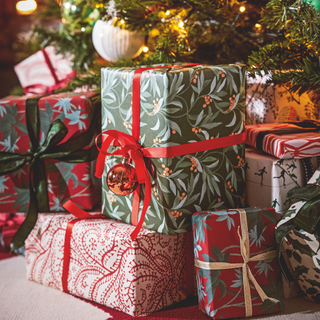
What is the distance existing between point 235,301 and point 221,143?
0.31 m

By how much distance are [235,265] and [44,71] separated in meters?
0.87

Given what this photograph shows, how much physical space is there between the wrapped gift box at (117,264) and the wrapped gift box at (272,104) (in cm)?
40

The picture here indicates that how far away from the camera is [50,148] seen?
863 millimetres

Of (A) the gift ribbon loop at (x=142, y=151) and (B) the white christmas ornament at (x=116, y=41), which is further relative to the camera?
(B) the white christmas ornament at (x=116, y=41)

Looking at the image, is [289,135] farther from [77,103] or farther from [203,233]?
[77,103]

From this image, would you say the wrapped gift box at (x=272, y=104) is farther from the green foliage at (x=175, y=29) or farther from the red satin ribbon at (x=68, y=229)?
the red satin ribbon at (x=68, y=229)

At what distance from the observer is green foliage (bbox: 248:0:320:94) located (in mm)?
742

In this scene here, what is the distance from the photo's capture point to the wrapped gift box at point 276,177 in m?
0.79

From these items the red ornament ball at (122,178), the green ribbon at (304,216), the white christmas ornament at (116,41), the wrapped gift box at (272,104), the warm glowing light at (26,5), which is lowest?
the green ribbon at (304,216)

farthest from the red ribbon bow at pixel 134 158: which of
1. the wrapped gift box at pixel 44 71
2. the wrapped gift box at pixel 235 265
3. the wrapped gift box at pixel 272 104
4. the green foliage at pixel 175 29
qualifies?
the wrapped gift box at pixel 44 71

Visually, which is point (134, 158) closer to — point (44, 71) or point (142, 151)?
point (142, 151)

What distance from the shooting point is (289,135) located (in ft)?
2.67

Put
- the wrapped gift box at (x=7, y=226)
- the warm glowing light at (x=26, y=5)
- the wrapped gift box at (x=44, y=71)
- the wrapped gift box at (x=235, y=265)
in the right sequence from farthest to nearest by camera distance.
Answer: the warm glowing light at (x=26, y=5), the wrapped gift box at (x=44, y=71), the wrapped gift box at (x=7, y=226), the wrapped gift box at (x=235, y=265)

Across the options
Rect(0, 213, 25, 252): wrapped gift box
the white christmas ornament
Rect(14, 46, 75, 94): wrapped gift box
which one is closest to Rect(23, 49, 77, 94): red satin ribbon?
Rect(14, 46, 75, 94): wrapped gift box
